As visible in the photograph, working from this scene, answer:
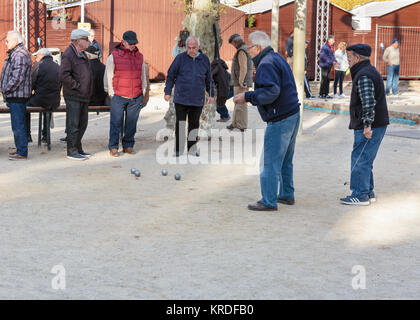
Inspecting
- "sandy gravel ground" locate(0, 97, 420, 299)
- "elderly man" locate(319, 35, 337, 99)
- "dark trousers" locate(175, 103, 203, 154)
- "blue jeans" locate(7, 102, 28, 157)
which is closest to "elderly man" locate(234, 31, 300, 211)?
"sandy gravel ground" locate(0, 97, 420, 299)

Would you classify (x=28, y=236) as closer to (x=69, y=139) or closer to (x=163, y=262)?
(x=163, y=262)

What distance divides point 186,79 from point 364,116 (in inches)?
151

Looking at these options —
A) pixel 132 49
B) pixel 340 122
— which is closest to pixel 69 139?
pixel 132 49

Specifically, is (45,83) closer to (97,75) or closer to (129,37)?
(97,75)

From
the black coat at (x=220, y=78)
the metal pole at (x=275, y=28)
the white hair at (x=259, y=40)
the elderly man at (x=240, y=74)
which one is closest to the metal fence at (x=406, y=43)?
the metal pole at (x=275, y=28)

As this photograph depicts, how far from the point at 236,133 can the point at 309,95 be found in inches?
343

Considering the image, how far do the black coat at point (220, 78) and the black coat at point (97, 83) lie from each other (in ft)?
6.62

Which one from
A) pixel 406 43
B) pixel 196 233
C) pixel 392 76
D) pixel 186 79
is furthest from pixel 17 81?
pixel 406 43

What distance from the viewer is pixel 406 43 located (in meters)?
34.1

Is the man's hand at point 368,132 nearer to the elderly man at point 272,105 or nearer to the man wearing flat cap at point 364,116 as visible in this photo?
the man wearing flat cap at point 364,116

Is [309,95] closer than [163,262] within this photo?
No

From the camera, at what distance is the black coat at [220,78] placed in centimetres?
1316

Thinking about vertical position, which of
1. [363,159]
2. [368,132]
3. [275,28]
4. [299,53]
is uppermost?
[275,28]

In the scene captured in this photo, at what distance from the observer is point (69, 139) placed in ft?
36.4
